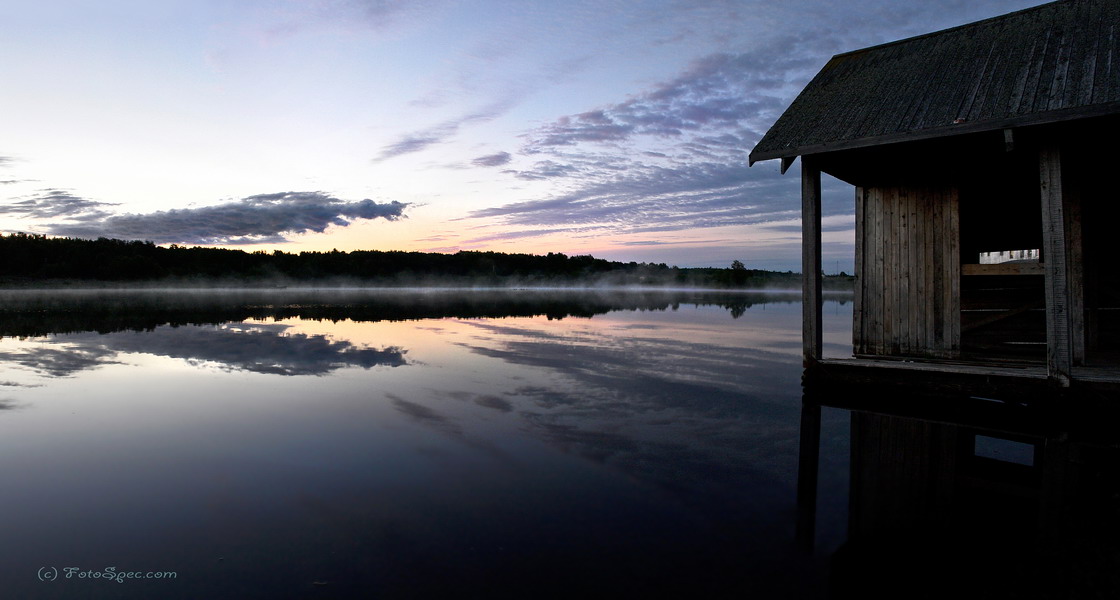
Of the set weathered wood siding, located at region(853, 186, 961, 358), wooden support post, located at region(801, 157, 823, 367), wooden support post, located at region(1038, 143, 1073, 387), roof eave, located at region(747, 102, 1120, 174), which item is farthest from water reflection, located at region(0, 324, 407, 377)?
wooden support post, located at region(1038, 143, 1073, 387)

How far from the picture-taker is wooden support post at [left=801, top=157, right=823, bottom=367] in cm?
1037

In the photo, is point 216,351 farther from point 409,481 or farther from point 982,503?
point 982,503

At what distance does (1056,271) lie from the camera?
815 cm

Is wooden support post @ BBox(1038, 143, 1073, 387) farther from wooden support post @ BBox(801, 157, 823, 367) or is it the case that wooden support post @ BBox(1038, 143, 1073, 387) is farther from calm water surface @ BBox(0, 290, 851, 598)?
wooden support post @ BBox(801, 157, 823, 367)

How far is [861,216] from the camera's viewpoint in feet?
37.3

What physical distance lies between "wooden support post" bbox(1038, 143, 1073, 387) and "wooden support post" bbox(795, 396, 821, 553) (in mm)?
3287

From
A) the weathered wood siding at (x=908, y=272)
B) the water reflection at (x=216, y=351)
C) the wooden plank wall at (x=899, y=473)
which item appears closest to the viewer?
the wooden plank wall at (x=899, y=473)

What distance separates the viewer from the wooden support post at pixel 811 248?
10.4m

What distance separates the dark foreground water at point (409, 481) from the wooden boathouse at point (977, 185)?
2616 mm

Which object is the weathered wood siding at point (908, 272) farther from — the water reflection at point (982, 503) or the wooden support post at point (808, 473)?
the wooden support post at point (808, 473)

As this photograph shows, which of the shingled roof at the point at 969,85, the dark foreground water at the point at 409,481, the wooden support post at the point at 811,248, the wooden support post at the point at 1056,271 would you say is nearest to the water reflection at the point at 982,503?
the dark foreground water at the point at 409,481

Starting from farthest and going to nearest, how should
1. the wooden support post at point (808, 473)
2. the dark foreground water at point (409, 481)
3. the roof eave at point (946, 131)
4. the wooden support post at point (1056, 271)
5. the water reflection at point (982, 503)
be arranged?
the wooden support post at point (1056, 271) → the roof eave at point (946, 131) → the wooden support post at point (808, 473) → the dark foreground water at point (409, 481) → the water reflection at point (982, 503)

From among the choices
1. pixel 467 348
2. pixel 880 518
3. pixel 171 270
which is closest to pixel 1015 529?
pixel 880 518

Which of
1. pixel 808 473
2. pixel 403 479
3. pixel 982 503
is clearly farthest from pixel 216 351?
pixel 982 503
